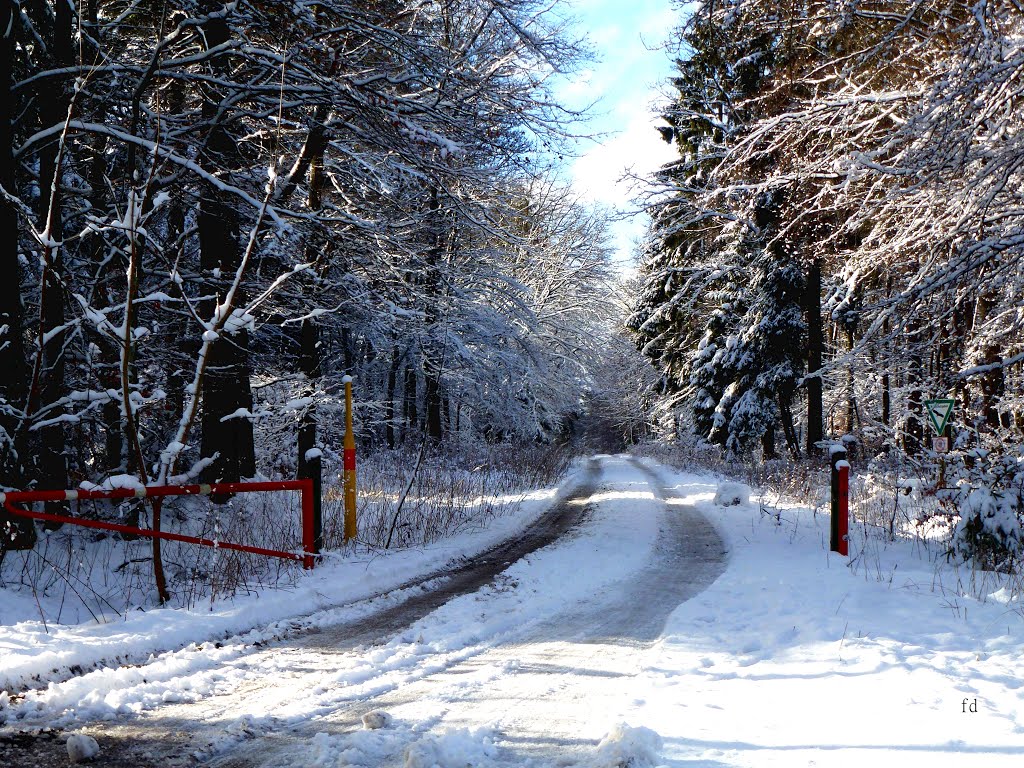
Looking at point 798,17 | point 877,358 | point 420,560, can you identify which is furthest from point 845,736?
point 798,17

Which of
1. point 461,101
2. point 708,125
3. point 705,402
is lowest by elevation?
point 705,402

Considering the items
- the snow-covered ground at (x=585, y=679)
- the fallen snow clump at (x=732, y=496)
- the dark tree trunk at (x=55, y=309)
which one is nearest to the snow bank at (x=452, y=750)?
the snow-covered ground at (x=585, y=679)

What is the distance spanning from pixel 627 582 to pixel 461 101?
19.7ft

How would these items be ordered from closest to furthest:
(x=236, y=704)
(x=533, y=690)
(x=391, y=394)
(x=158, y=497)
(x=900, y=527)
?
(x=236, y=704)
(x=533, y=690)
(x=158, y=497)
(x=900, y=527)
(x=391, y=394)

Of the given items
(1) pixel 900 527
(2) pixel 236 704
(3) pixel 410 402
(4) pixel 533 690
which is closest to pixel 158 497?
(2) pixel 236 704

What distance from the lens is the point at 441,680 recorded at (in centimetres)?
388

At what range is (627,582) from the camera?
23.1ft

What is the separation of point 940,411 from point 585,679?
6177 mm

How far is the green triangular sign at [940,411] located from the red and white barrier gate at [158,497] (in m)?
7.14

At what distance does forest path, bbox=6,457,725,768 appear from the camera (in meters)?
2.94

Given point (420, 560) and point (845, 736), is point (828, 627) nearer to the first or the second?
point (845, 736)

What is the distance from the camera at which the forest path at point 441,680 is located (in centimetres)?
294

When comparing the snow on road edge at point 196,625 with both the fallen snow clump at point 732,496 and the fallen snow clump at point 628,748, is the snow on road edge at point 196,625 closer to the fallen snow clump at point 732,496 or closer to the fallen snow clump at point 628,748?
the fallen snow clump at point 628,748

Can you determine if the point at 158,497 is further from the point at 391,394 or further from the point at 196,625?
the point at 391,394
